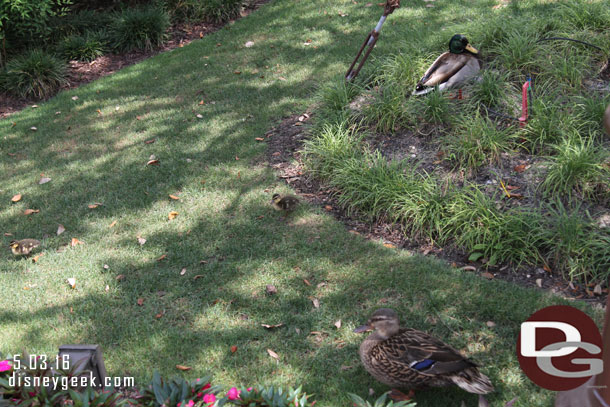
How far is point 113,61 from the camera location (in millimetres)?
9570

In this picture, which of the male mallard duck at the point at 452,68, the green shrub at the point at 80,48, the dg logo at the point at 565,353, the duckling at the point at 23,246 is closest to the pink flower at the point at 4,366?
the duckling at the point at 23,246

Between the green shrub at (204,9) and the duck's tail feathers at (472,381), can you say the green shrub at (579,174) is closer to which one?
the duck's tail feathers at (472,381)

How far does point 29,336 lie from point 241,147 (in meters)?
3.23

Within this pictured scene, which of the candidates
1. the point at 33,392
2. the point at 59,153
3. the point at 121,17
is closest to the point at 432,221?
the point at 33,392

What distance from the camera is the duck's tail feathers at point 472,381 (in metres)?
3.15

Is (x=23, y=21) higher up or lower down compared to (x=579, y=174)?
higher up

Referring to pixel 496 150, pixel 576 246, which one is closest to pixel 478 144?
pixel 496 150

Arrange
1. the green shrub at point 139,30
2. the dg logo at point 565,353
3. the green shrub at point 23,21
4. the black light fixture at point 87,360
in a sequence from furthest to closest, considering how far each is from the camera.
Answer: the green shrub at point 139,30
the green shrub at point 23,21
the black light fixture at point 87,360
the dg logo at point 565,353

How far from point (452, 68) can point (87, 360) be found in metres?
4.77

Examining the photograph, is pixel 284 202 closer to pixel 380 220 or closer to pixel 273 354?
pixel 380 220

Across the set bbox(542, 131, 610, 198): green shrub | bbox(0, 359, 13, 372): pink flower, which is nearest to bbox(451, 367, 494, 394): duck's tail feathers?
bbox(542, 131, 610, 198): green shrub

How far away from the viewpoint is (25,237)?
17.7ft

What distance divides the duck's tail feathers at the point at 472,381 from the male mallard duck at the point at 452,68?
359cm

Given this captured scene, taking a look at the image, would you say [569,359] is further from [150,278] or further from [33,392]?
[150,278]
